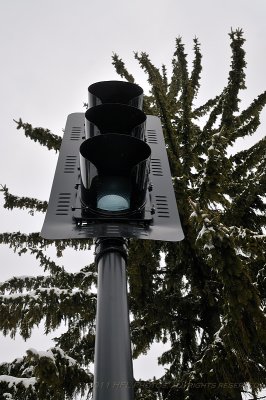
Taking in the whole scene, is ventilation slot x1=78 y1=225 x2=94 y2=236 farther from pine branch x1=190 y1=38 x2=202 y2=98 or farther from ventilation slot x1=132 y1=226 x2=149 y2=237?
pine branch x1=190 y1=38 x2=202 y2=98

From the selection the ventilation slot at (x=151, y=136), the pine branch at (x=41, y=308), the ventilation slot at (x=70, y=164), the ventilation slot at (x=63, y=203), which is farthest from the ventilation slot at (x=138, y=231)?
the pine branch at (x=41, y=308)

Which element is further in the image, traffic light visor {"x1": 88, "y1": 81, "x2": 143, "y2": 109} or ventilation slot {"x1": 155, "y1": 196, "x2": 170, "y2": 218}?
traffic light visor {"x1": 88, "y1": 81, "x2": 143, "y2": 109}

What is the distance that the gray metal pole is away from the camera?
1116mm

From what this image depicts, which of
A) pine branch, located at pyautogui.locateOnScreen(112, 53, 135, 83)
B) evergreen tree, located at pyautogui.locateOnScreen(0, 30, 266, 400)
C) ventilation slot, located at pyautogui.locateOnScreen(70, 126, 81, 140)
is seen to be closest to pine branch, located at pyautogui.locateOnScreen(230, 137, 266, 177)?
evergreen tree, located at pyautogui.locateOnScreen(0, 30, 266, 400)

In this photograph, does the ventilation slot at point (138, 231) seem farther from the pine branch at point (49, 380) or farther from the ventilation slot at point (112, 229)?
the pine branch at point (49, 380)

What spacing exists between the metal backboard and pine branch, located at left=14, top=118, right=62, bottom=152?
502 cm

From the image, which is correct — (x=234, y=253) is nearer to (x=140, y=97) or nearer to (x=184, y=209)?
(x=140, y=97)

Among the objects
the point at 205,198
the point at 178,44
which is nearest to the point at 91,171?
the point at 205,198

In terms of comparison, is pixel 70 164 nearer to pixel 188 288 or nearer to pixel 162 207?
pixel 162 207

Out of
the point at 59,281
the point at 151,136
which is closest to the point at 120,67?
the point at 59,281

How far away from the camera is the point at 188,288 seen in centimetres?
833

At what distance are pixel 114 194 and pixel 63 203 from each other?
0.76 feet

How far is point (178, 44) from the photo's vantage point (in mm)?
8086

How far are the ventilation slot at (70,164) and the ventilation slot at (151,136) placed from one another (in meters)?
0.51
